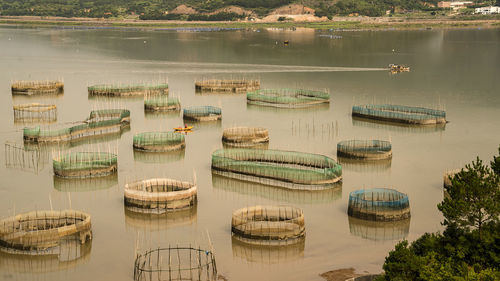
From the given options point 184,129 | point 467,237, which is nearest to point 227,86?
point 184,129

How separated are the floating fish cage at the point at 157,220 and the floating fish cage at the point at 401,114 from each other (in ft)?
94.9

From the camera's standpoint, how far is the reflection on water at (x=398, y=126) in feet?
203

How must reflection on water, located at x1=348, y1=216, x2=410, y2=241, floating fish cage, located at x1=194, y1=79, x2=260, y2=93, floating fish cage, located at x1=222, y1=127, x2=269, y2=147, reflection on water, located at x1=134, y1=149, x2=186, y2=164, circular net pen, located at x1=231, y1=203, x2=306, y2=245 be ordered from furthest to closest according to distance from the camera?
floating fish cage, located at x1=194, y1=79, x2=260, y2=93 → floating fish cage, located at x1=222, y1=127, x2=269, y2=147 → reflection on water, located at x1=134, y1=149, x2=186, y2=164 → reflection on water, located at x1=348, y1=216, x2=410, y2=241 → circular net pen, located at x1=231, y1=203, x2=306, y2=245

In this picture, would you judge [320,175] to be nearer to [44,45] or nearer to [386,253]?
[386,253]

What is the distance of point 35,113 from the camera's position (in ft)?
223

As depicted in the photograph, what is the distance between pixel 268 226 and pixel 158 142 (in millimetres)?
19321

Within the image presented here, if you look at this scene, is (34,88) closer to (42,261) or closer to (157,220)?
(157,220)

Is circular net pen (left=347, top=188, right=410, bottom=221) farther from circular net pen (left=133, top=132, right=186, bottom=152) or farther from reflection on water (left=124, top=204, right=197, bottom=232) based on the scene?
circular net pen (left=133, top=132, right=186, bottom=152)

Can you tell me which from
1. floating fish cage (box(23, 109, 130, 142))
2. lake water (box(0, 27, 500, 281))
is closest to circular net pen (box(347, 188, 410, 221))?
lake water (box(0, 27, 500, 281))

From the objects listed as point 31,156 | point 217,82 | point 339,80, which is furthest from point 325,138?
point 339,80

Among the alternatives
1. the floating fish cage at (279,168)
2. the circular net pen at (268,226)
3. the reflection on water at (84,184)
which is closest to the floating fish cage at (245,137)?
the floating fish cage at (279,168)

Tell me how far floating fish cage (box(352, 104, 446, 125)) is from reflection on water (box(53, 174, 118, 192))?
27.7m

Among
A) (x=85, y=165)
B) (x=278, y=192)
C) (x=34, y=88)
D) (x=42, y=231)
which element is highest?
(x=34, y=88)

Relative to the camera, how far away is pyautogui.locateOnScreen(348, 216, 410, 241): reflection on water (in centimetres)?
3772
